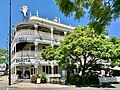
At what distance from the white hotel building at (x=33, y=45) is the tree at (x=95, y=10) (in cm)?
3530

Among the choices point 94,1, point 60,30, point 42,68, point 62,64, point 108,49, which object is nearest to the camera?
point 94,1

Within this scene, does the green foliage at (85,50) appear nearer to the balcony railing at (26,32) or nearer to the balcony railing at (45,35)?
the balcony railing at (26,32)

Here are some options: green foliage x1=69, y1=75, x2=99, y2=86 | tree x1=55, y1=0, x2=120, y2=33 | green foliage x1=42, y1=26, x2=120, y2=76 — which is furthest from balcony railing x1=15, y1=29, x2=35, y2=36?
tree x1=55, y1=0, x2=120, y2=33

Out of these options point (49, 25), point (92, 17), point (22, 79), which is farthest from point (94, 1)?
point (49, 25)

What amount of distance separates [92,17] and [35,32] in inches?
1433

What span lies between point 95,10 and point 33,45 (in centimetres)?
3765

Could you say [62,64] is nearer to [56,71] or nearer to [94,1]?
[56,71]

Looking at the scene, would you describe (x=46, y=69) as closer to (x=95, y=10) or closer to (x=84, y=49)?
(x=84, y=49)

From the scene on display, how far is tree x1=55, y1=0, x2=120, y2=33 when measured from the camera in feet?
23.3

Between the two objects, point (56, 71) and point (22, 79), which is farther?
point (56, 71)

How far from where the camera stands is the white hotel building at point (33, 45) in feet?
141

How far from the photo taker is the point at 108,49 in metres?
32.5

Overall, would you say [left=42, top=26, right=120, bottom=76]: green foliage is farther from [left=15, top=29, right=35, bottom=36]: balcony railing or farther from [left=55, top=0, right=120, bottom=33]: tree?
[left=55, top=0, right=120, bottom=33]: tree

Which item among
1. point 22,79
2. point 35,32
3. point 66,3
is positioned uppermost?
point 35,32
